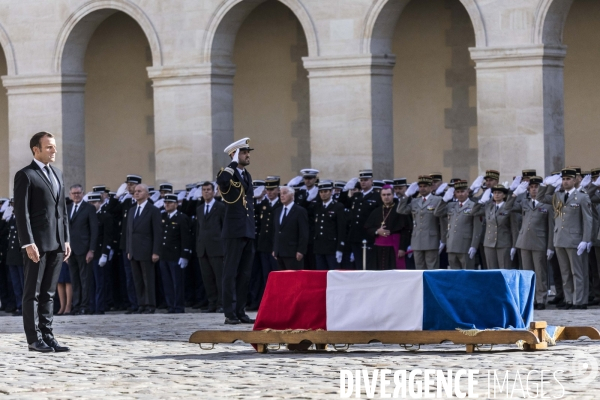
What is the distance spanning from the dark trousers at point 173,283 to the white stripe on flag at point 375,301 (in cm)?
749

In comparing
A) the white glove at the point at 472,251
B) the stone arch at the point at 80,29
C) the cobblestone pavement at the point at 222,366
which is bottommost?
the cobblestone pavement at the point at 222,366

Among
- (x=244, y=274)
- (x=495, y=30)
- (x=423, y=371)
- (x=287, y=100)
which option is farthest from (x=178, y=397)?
(x=287, y=100)

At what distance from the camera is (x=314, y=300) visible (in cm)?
1049

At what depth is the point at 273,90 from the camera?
23266mm

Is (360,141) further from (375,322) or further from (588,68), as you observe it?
(375,322)

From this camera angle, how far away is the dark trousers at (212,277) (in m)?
17.1

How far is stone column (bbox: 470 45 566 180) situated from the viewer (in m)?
18.5

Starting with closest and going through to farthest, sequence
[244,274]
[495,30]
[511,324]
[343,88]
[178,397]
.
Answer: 1. [178,397]
2. [511,324]
3. [244,274]
4. [495,30]
5. [343,88]

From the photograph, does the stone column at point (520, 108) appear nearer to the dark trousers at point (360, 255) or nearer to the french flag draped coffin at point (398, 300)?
the dark trousers at point (360, 255)

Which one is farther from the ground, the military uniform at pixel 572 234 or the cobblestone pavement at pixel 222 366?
the military uniform at pixel 572 234

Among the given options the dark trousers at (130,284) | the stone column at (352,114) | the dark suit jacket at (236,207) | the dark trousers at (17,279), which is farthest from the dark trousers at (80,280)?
the dark suit jacket at (236,207)

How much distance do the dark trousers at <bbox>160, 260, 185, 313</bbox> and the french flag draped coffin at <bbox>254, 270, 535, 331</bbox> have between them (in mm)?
7182

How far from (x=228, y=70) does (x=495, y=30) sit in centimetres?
464

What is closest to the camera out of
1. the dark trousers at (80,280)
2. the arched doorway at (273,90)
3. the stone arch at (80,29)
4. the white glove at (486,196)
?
the white glove at (486,196)
